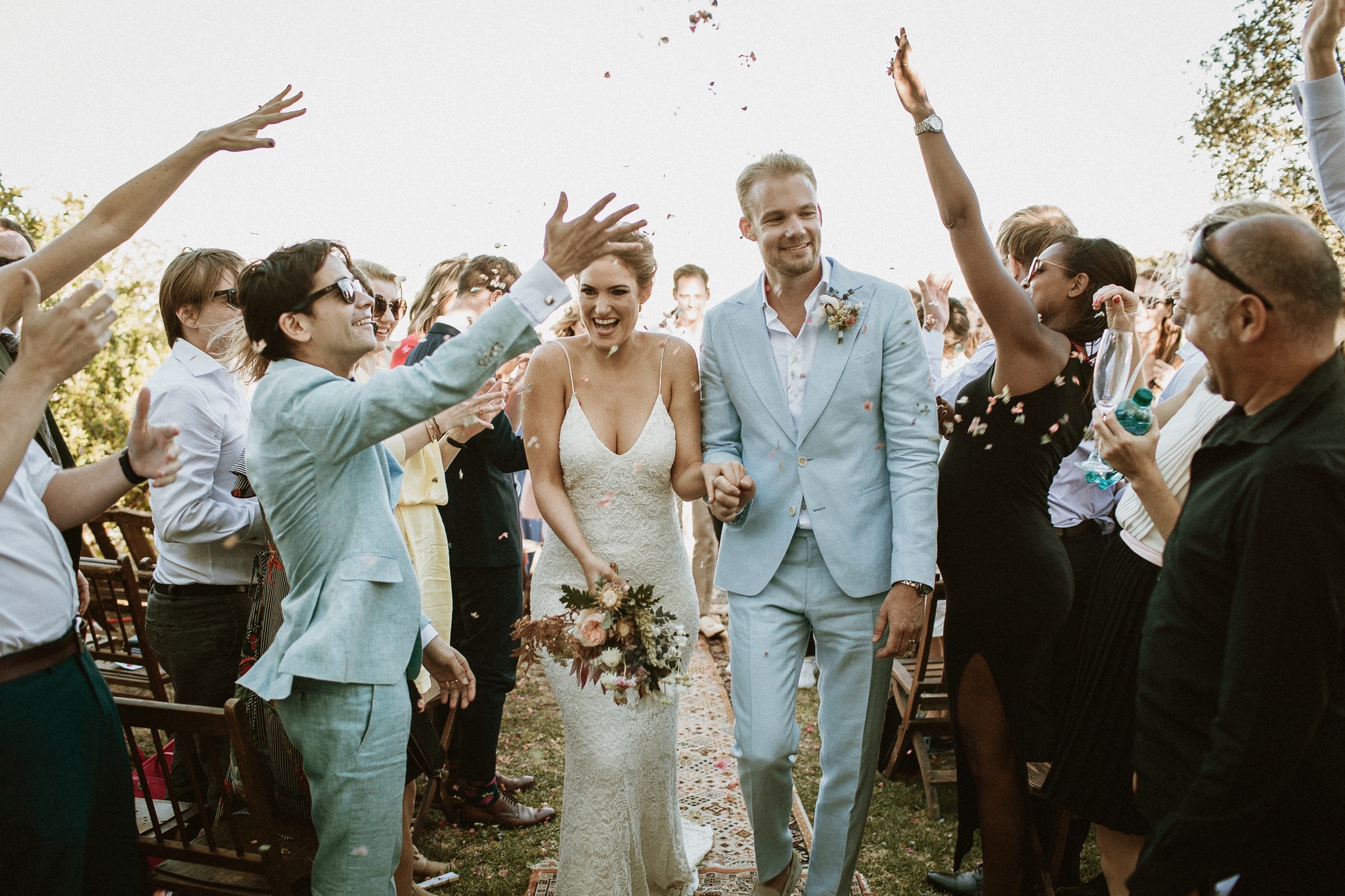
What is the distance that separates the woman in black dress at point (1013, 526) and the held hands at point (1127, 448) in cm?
57

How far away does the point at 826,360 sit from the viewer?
10.5 feet

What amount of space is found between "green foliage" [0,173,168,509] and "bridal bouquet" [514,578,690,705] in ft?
22.7

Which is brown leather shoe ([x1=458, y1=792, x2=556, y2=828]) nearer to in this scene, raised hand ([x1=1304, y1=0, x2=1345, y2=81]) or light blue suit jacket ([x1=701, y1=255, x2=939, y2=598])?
light blue suit jacket ([x1=701, y1=255, x2=939, y2=598])

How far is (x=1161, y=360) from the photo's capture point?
432cm

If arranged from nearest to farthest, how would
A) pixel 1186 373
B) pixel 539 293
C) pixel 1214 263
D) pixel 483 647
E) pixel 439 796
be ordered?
1. pixel 1214 263
2. pixel 539 293
3. pixel 1186 373
4. pixel 483 647
5. pixel 439 796

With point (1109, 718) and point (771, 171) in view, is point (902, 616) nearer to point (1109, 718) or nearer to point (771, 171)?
point (1109, 718)

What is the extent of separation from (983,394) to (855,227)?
3.15 feet

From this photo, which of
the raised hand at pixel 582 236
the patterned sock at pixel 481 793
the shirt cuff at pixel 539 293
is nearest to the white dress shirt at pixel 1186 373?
the raised hand at pixel 582 236

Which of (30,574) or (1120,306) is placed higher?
(1120,306)

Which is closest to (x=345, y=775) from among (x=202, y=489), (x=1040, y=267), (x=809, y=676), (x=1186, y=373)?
(x=202, y=489)

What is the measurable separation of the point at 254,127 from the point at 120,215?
19.8 inches

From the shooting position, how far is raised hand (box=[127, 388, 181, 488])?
2311mm

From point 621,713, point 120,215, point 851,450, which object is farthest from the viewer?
point 621,713

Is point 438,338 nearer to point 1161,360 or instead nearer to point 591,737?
point 591,737
